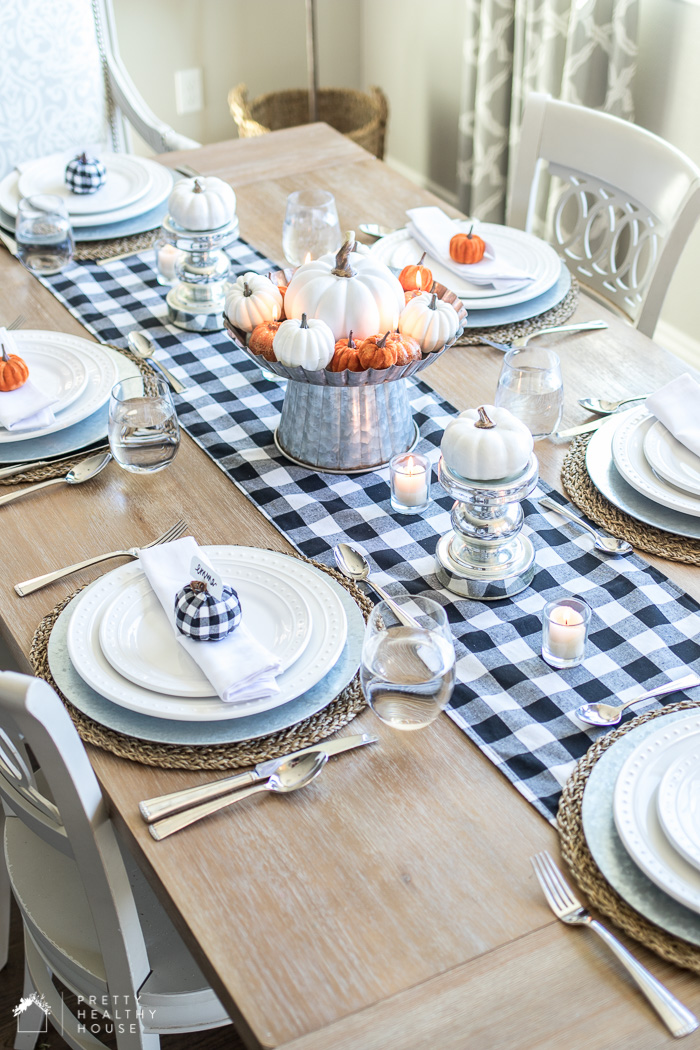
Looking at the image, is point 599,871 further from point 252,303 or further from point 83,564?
point 252,303

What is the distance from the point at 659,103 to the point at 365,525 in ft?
6.89

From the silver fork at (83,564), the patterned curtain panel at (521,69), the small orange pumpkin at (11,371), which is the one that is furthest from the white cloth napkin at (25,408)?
the patterned curtain panel at (521,69)

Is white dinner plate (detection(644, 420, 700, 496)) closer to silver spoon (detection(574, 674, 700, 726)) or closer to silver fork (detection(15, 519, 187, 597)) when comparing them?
silver spoon (detection(574, 674, 700, 726))

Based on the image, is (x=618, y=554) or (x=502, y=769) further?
(x=618, y=554)

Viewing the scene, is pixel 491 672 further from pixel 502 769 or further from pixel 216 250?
pixel 216 250

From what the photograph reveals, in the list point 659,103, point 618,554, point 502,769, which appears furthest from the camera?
point 659,103

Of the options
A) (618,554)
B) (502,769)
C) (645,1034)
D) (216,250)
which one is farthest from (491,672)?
(216,250)

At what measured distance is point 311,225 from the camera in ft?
5.47

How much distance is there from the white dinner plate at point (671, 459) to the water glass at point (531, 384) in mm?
125

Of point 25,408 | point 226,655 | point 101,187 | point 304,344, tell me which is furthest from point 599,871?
point 101,187

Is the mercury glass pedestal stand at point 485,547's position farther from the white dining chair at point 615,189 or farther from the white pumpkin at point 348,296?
the white dining chair at point 615,189

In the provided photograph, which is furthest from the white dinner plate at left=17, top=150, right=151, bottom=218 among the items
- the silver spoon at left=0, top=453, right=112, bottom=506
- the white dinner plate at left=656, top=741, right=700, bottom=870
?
the white dinner plate at left=656, top=741, right=700, bottom=870

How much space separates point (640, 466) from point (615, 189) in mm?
825

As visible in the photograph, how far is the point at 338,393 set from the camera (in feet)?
4.11
